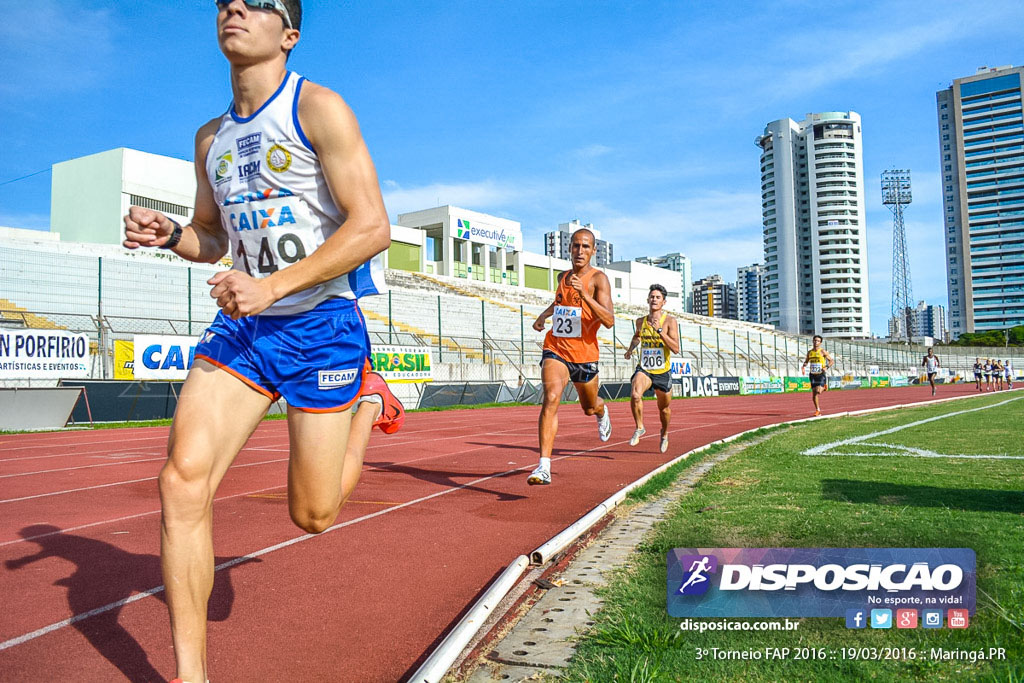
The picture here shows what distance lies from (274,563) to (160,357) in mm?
15689

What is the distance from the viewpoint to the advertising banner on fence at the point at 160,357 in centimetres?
1766

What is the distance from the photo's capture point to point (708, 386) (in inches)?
1438

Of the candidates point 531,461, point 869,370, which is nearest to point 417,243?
point 869,370

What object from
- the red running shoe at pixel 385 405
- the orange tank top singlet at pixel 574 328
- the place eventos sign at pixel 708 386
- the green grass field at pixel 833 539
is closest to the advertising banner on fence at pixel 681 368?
the place eventos sign at pixel 708 386

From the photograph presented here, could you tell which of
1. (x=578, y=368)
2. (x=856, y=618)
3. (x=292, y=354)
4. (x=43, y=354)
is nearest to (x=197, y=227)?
(x=292, y=354)

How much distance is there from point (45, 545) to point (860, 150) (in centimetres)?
17066

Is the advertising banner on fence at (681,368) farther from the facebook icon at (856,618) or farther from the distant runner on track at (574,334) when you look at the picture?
the facebook icon at (856,618)

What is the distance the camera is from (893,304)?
338ft

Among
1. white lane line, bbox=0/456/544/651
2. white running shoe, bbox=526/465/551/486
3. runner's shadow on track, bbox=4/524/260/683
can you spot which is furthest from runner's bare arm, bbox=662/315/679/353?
runner's shadow on track, bbox=4/524/260/683

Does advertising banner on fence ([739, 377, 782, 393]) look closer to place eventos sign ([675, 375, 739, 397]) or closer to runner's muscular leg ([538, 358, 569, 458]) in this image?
place eventos sign ([675, 375, 739, 397])

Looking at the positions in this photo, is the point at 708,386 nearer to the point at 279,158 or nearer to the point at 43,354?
the point at 43,354

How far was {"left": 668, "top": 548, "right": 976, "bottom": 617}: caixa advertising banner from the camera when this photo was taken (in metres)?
2.66

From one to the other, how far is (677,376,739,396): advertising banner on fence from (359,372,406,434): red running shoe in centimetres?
3243

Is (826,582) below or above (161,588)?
above
